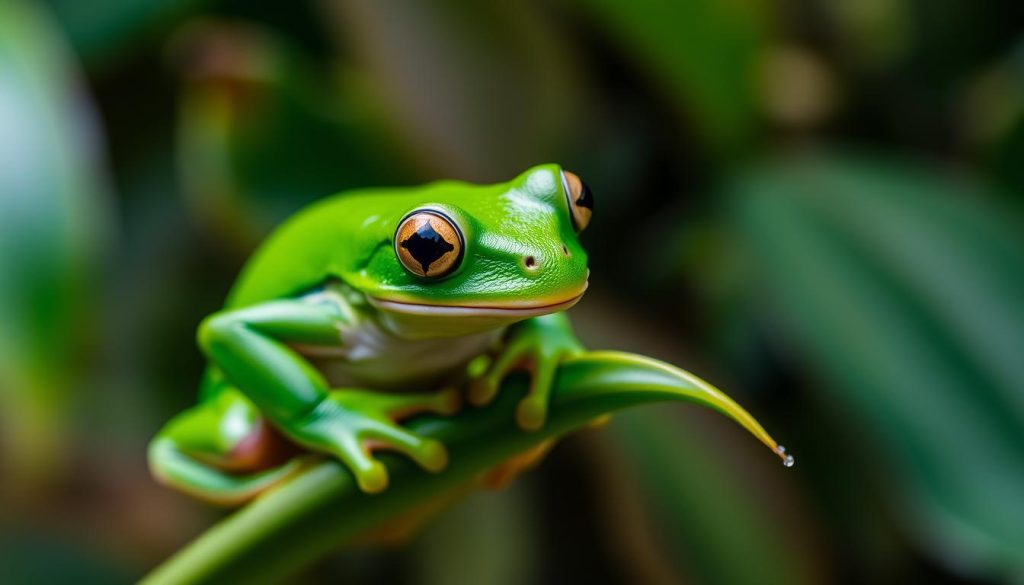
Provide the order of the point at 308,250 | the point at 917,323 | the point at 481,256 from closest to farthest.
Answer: the point at 481,256 < the point at 308,250 < the point at 917,323

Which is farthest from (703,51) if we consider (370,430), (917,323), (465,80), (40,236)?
(370,430)

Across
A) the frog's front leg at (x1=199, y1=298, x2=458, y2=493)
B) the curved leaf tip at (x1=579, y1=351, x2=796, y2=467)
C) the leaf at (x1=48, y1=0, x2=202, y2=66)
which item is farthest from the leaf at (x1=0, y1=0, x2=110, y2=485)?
the curved leaf tip at (x1=579, y1=351, x2=796, y2=467)

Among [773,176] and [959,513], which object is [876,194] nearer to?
[773,176]

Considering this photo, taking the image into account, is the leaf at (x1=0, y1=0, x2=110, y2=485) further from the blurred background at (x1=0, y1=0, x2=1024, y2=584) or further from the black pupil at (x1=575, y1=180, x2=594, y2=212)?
the black pupil at (x1=575, y1=180, x2=594, y2=212)

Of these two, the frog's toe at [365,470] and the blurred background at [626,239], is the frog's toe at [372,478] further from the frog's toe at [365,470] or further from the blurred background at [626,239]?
the blurred background at [626,239]

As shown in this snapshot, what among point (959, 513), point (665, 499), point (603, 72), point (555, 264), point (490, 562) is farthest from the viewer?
point (603, 72)

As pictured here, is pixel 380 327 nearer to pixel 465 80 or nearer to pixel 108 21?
pixel 465 80

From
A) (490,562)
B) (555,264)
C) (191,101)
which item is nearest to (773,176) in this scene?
(490,562)
